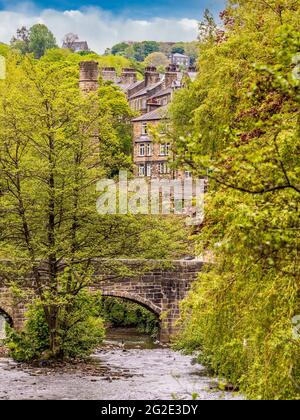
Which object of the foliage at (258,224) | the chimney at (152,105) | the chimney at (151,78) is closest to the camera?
the foliage at (258,224)

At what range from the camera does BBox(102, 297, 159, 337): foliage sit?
40291mm

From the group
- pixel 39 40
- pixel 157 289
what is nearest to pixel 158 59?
pixel 39 40

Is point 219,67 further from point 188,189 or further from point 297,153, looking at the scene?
point 188,189

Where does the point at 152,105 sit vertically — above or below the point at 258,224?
above

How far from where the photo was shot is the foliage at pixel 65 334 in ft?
94.4

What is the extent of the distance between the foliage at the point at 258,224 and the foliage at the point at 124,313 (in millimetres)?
21029

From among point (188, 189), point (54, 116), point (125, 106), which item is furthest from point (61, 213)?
point (125, 106)

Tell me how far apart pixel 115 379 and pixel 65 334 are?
3.26 meters

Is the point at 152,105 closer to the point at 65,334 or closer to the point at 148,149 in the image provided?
the point at 148,149

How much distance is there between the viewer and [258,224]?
976cm

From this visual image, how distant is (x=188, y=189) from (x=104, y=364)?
16.0 meters

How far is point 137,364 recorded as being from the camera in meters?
29.4

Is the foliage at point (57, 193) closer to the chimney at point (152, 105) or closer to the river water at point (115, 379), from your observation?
the river water at point (115, 379)

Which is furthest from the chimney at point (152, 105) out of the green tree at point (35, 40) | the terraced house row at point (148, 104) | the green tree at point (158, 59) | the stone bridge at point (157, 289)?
the green tree at point (158, 59)
